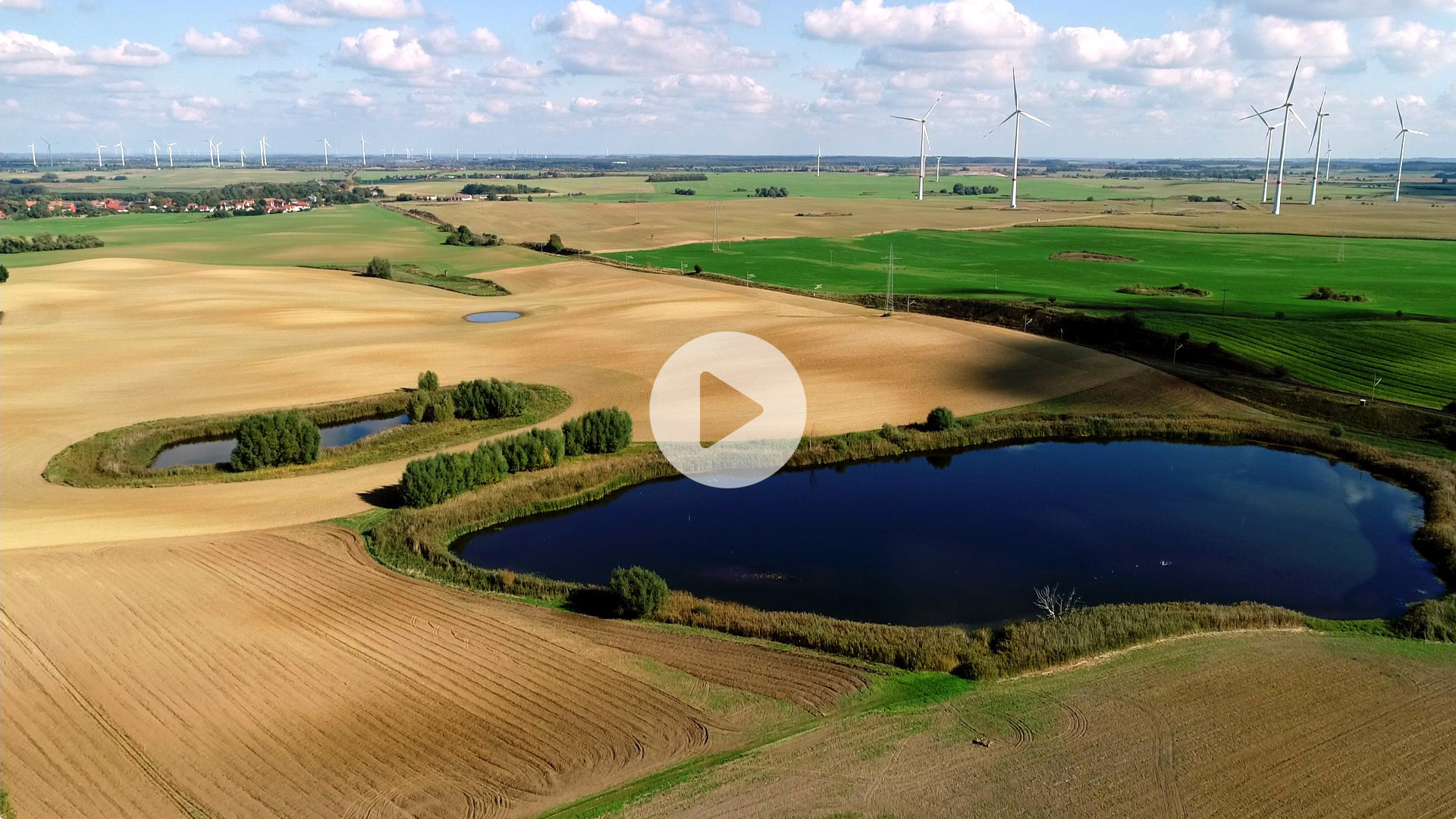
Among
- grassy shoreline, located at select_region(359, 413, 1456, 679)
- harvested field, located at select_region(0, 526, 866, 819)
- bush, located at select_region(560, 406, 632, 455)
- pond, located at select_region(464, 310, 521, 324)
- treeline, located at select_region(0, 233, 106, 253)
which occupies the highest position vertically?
treeline, located at select_region(0, 233, 106, 253)

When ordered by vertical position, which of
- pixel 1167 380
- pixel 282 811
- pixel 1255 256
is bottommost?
pixel 282 811

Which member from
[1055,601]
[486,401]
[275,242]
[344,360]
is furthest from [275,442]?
[275,242]

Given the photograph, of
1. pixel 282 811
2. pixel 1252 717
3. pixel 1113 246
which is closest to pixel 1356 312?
pixel 1113 246

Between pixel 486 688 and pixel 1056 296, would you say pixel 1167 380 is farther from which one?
pixel 486 688

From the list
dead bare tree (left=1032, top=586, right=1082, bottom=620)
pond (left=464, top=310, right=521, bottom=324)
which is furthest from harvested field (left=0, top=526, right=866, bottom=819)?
pond (left=464, top=310, right=521, bottom=324)

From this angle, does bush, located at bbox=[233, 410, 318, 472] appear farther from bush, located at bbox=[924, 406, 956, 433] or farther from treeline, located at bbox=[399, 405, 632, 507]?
bush, located at bbox=[924, 406, 956, 433]

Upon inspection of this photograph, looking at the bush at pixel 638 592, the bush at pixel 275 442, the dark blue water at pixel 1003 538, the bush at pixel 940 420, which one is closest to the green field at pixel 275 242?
the bush at pixel 275 442
